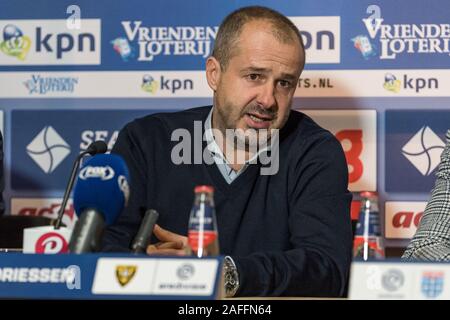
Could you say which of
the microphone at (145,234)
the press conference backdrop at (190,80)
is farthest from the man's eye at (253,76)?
the microphone at (145,234)

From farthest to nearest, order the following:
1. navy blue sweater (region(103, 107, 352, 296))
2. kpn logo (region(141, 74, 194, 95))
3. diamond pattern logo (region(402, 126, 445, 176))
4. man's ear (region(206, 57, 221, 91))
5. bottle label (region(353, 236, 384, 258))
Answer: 1. kpn logo (region(141, 74, 194, 95))
2. diamond pattern logo (region(402, 126, 445, 176))
3. man's ear (region(206, 57, 221, 91))
4. navy blue sweater (region(103, 107, 352, 296))
5. bottle label (region(353, 236, 384, 258))

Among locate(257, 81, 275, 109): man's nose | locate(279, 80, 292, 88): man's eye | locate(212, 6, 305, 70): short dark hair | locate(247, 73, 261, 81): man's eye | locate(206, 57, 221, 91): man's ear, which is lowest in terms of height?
locate(257, 81, 275, 109): man's nose

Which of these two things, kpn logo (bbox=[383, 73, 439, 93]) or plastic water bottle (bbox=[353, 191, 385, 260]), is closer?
plastic water bottle (bbox=[353, 191, 385, 260])

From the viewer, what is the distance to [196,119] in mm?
2629

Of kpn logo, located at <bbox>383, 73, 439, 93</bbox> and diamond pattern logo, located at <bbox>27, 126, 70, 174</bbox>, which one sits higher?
kpn logo, located at <bbox>383, 73, 439, 93</bbox>

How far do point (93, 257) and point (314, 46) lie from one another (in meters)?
1.93

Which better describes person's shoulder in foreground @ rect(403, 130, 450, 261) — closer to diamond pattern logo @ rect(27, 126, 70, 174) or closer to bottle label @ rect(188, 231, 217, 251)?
bottle label @ rect(188, 231, 217, 251)

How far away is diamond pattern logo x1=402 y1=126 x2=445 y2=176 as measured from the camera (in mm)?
3123

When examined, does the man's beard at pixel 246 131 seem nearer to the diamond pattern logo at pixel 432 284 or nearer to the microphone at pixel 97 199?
the microphone at pixel 97 199

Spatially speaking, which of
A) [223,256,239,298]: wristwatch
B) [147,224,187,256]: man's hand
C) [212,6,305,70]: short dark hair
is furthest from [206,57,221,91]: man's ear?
[223,256,239,298]: wristwatch

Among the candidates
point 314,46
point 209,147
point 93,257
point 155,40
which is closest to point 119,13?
point 155,40

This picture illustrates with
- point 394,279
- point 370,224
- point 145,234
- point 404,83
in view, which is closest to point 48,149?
point 404,83

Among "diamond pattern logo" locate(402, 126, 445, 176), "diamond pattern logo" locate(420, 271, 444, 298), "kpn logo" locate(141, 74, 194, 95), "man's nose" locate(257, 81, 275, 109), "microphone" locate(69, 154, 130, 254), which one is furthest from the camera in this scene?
"kpn logo" locate(141, 74, 194, 95)
